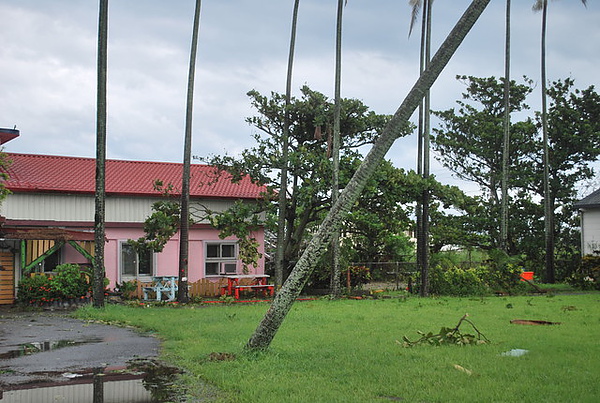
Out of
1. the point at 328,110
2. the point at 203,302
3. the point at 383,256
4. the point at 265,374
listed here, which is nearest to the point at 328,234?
the point at 265,374

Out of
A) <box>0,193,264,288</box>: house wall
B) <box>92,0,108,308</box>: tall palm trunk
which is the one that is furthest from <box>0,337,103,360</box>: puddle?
<box>0,193,264,288</box>: house wall

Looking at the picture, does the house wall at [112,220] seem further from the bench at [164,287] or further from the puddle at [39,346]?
the puddle at [39,346]

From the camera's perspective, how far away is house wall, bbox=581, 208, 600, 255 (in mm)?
34188

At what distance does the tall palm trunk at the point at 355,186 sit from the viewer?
10203 millimetres

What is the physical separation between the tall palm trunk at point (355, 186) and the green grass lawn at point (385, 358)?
513 mm

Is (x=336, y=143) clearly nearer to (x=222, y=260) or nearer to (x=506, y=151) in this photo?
(x=222, y=260)

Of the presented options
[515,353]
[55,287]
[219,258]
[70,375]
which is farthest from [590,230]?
[70,375]

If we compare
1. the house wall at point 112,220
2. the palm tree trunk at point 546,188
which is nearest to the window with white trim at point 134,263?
the house wall at point 112,220

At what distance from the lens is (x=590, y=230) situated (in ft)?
114

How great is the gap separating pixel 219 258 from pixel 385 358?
1843 centimetres

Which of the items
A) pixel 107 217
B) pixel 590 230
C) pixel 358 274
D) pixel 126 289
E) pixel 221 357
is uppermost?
pixel 107 217

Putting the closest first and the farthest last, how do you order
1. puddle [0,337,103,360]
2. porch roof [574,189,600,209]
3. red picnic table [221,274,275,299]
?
puddle [0,337,103,360], red picnic table [221,274,275,299], porch roof [574,189,600,209]

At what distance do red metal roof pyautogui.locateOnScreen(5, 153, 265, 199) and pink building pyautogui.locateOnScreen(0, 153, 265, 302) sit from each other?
37mm

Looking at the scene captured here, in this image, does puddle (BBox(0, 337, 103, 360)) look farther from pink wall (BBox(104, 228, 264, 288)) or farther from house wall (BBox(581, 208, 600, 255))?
house wall (BBox(581, 208, 600, 255))
